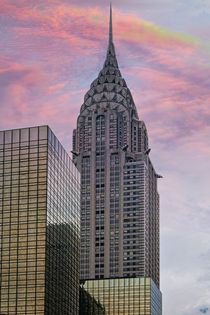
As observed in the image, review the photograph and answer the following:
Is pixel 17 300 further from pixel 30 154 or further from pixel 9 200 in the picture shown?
pixel 30 154

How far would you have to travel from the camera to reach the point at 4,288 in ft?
599

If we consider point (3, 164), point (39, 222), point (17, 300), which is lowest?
point (17, 300)

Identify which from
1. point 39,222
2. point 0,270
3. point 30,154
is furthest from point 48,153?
point 0,270

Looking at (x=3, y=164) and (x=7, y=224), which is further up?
(x=3, y=164)

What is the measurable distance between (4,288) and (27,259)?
942 cm

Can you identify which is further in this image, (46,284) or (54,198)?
(54,198)

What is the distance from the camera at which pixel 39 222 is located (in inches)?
7259

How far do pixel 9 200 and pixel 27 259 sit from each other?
55.8 ft

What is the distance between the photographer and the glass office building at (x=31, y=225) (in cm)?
18038

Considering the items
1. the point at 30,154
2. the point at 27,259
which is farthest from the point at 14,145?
the point at 27,259

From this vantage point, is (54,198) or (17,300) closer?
(17,300)

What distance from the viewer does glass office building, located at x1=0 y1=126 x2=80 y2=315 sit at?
592ft

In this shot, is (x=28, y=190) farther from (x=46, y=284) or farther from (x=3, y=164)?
(x=46, y=284)

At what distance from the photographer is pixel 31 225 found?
18500 cm
